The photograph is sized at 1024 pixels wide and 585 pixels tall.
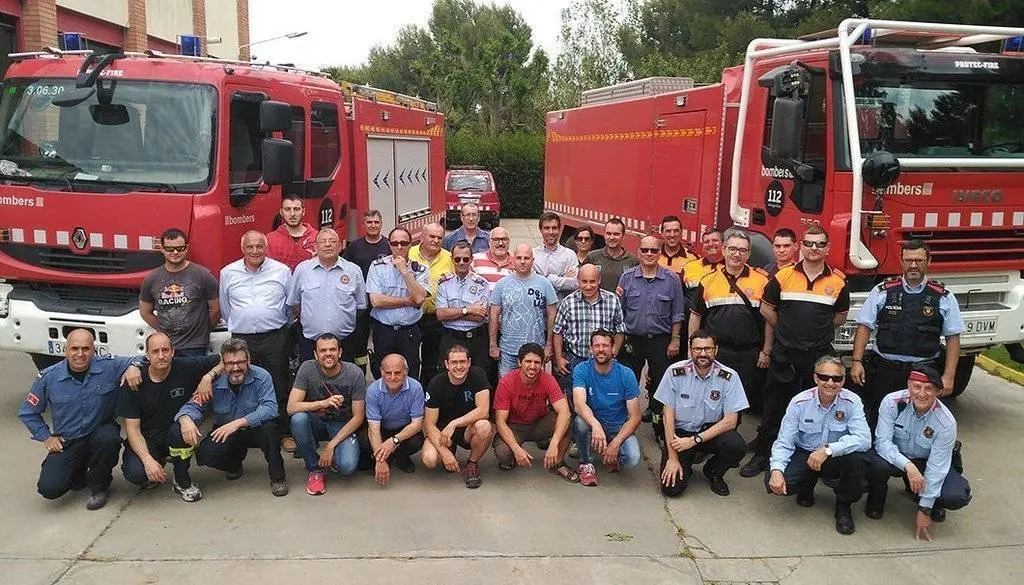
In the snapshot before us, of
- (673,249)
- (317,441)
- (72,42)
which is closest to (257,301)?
(317,441)

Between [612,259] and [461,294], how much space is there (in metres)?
1.47

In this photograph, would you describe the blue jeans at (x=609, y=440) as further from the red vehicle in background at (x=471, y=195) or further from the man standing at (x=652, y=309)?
the red vehicle in background at (x=471, y=195)

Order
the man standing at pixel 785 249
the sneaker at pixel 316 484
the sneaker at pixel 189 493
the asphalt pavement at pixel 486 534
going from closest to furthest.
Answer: the asphalt pavement at pixel 486 534 → the sneaker at pixel 189 493 → the sneaker at pixel 316 484 → the man standing at pixel 785 249

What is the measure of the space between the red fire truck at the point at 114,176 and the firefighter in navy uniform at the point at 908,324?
4.50 meters

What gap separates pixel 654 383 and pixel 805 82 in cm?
255

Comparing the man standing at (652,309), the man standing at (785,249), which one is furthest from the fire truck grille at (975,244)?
the man standing at (652,309)

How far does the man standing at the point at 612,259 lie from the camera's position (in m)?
7.15

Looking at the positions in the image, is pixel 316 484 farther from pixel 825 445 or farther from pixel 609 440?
pixel 825 445

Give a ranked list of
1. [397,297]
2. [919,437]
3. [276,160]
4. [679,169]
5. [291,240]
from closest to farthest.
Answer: [919,437] → [397,297] → [276,160] → [291,240] → [679,169]

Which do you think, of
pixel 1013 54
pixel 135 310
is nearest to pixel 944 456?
pixel 1013 54

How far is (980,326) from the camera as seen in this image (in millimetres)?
6500

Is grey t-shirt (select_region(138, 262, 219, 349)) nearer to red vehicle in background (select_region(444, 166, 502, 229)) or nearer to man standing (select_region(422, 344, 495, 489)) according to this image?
man standing (select_region(422, 344, 495, 489))

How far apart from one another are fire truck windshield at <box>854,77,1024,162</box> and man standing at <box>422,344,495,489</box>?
10.7ft

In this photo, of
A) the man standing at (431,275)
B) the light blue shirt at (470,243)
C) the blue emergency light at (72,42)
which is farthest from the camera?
the light blue shirt at (470,243)
